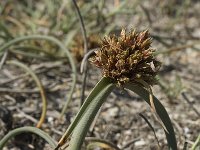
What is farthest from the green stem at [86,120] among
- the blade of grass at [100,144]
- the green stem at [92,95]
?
the blade of grass at [100,144]

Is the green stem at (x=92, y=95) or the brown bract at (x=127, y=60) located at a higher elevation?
the brown bract at (x=127, y=60)

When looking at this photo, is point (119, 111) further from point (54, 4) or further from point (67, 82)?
point (54, 4)

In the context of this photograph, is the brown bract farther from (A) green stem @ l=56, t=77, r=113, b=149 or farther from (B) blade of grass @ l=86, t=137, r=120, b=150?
(B) blade of grass @ l=86, t=137, r=120, b=150

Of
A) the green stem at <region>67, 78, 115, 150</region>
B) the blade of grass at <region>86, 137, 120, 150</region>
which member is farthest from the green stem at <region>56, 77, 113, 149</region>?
the blade of grass at <region>86, 137, 120, 150</region>

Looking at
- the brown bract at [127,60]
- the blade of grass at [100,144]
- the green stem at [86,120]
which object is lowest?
the green stem at [86,120]

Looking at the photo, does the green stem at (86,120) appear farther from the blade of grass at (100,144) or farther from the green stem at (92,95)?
the blade of grass at (100,144)

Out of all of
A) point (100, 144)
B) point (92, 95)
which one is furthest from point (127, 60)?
point (100, 144)

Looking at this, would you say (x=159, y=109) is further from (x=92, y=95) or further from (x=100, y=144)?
(x=100, y=144)

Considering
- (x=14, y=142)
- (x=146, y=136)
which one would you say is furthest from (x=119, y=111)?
(x=14, y=142)
